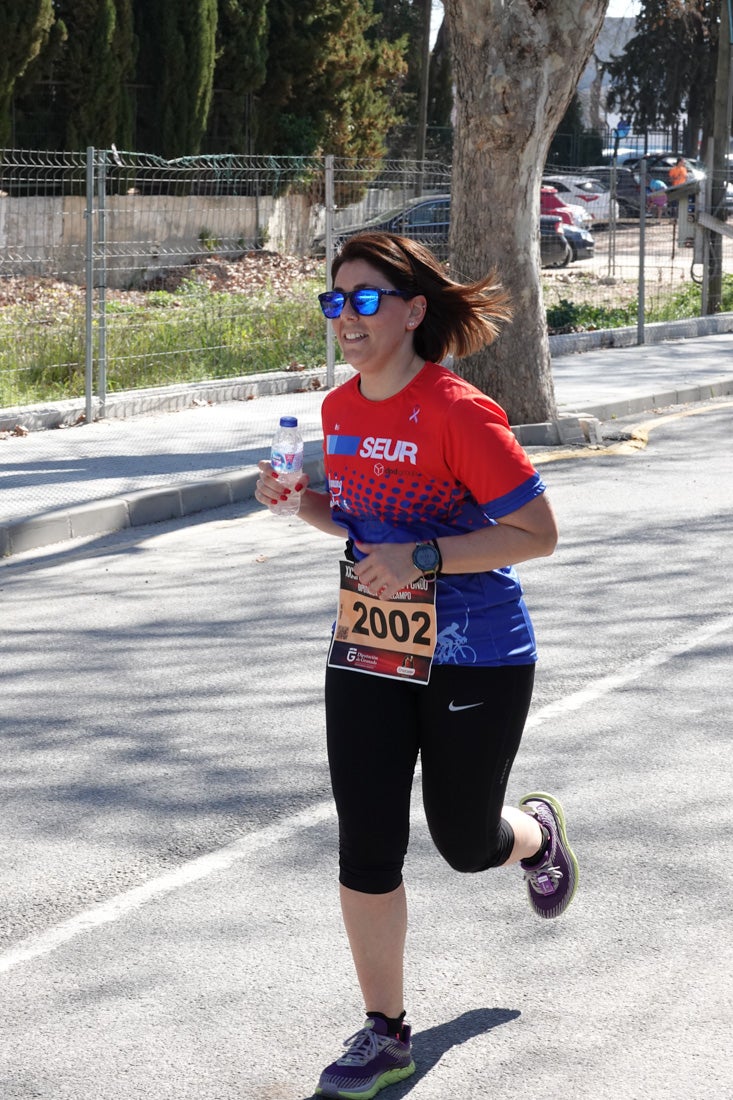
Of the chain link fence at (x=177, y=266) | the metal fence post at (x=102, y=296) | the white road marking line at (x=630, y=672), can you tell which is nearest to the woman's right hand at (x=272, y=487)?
the white road marking line at (x=630, y=672)

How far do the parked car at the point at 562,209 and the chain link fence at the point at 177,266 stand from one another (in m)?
12.3

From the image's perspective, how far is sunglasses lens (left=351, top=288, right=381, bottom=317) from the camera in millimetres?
3488

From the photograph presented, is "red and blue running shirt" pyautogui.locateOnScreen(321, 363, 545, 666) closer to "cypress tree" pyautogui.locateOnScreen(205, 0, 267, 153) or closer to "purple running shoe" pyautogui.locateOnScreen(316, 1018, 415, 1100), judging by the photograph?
"purple running shoe" pyautogui.locateOnScreen(316, 1018, 415, 1100)

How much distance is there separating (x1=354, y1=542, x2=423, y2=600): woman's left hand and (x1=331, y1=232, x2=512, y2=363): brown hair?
52 centimetres

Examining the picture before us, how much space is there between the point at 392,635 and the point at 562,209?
31055mm

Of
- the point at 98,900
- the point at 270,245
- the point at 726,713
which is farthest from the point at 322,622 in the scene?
the point at 270,245

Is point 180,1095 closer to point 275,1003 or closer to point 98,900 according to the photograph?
point 275,1003

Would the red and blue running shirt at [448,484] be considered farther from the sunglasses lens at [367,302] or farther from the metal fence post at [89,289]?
the metal fence post at [89,289]

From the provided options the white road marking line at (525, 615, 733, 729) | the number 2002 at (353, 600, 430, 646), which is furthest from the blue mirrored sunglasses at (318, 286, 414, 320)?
the white road marking line at (525, 615, 733, 729)

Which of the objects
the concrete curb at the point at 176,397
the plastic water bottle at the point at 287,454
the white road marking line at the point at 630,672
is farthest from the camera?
the concrete curb at the point at 176,397

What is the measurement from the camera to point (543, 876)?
13.2ft

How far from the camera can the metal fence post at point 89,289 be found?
1243cm

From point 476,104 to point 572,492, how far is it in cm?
320

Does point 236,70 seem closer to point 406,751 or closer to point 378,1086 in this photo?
point 406,751
